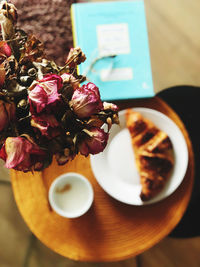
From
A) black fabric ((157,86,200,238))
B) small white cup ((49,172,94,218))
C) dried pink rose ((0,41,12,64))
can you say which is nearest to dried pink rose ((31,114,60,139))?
dried pink rose ((0,41,12,64))

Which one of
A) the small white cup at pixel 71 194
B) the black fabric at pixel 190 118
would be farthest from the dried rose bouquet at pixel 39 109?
the black fabric at pixel 190 118

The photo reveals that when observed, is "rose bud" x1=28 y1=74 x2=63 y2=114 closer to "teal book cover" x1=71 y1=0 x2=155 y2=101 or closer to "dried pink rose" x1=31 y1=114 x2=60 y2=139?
"dried pink rose" x1=31 y1=114 x2=60 y2=139

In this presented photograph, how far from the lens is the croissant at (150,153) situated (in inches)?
31.9

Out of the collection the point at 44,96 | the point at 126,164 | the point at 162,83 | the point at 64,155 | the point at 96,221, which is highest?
the point at 44,96

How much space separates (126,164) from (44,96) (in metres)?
0.53

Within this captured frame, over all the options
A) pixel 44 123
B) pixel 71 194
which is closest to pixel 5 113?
pixel 44 123

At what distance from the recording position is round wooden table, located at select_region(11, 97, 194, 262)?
0.81m

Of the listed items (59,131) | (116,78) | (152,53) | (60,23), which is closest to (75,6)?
(60,23)

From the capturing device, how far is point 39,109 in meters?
0.37

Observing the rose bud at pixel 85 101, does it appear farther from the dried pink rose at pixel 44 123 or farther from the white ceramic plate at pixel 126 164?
the white ceramic plate at pixel 126 164

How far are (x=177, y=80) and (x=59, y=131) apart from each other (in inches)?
31.7

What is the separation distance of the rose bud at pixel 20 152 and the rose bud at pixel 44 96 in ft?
0.15

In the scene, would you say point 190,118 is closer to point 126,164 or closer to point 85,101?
point 126,164

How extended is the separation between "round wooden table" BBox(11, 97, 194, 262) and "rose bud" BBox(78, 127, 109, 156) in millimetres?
404
